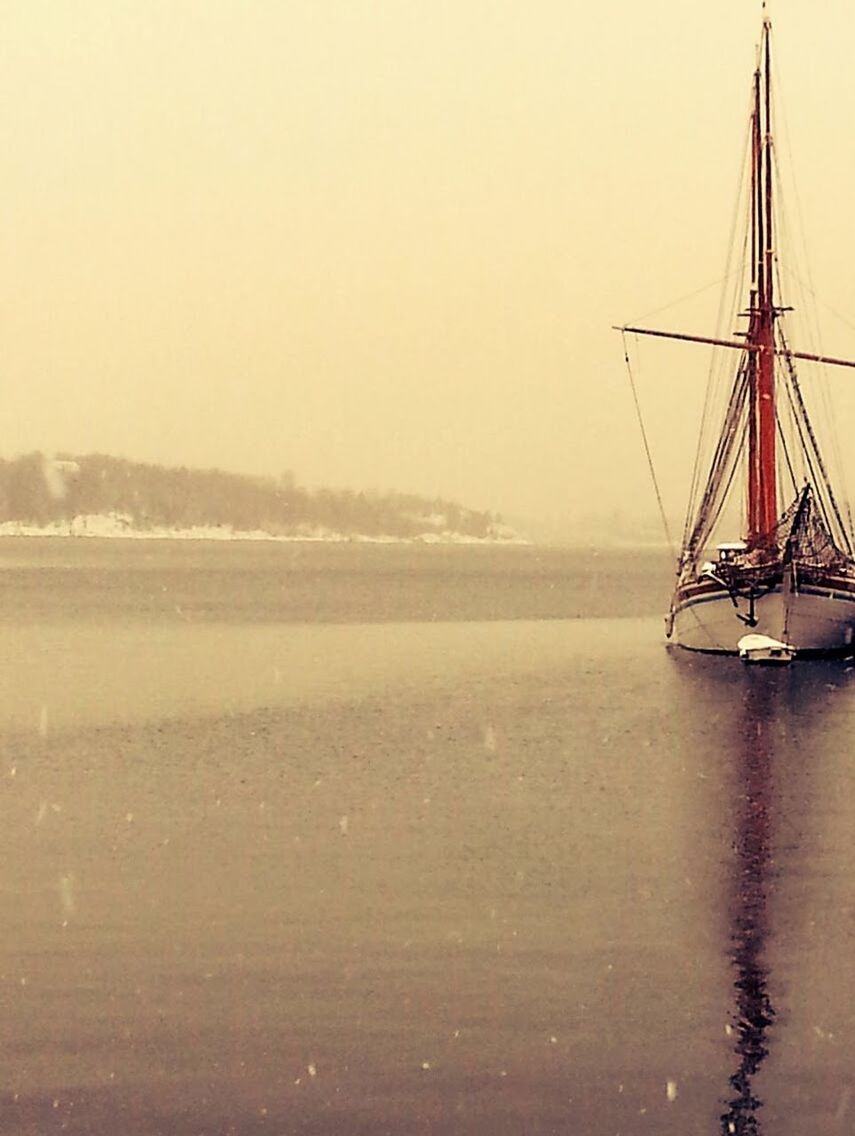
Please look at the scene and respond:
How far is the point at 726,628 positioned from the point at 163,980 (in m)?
50.1

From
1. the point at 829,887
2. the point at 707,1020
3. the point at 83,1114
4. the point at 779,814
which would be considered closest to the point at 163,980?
the point at 83,1114

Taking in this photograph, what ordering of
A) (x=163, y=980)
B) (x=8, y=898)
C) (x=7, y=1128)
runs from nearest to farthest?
(x=7, y=1128), (x=163, y=980), (x=8, y=898)

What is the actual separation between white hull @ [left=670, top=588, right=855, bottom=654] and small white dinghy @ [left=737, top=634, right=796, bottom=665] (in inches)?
16.6

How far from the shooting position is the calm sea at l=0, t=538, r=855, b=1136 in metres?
14.8

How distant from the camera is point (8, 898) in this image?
74.7 ft

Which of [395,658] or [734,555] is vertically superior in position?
[734,555]

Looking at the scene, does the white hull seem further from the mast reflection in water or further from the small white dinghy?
the mast reflection in water

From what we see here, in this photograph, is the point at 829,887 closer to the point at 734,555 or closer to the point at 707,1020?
the point at 707,1020

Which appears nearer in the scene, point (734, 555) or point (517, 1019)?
point (517, 1019)

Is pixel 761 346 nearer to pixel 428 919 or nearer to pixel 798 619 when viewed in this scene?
pixel 798 619

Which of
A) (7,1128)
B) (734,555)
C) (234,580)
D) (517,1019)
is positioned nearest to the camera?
(7,1128)

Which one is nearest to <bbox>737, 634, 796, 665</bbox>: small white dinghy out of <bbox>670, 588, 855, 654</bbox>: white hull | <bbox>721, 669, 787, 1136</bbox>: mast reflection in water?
<bbox>670, 588, 855, 654</bbox>: white hull

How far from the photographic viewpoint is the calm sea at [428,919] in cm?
1481

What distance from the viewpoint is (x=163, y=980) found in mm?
18297
